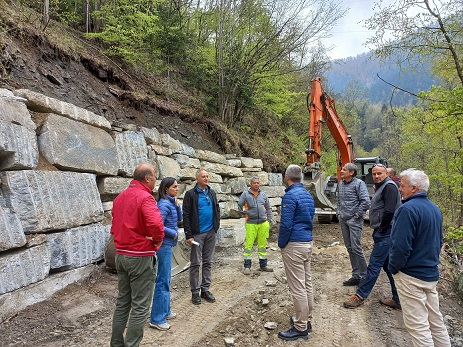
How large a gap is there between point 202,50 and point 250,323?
8.38 m

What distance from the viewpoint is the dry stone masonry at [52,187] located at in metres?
3.49

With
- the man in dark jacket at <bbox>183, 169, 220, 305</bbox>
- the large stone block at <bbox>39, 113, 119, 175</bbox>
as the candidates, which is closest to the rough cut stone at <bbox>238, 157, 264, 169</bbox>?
the large stone block at <bbox>39, 113, 119, 175</bbox>

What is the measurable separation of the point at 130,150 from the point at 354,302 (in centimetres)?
435

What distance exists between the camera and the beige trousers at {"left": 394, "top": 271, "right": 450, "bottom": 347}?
261cm

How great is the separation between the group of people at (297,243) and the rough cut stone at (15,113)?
6.38ft

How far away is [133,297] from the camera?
109 inches

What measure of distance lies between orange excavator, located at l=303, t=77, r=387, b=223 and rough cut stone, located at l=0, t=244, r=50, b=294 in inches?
279

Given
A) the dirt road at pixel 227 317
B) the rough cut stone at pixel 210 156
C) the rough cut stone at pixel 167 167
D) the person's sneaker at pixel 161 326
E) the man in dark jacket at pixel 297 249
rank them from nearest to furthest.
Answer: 1. the dirt road at pixel 227 317
2. the man in dark jacket at pixel 297 249
3. the person's sneaker at pixel 161 326
4. the rough cut stone at pixel 167 167
5. the rough cut stone at pixel 210 156

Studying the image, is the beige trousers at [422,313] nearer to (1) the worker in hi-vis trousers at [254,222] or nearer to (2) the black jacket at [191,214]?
(2) the black jacket at [191,214]

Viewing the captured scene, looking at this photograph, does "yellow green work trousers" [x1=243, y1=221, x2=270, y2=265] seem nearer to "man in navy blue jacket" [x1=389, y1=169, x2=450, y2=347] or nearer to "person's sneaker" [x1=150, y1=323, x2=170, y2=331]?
"person's sneaker" [x1=150, y1=323, x2=170, y2=331]

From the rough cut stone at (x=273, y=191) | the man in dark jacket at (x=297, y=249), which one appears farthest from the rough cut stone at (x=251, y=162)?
the man in dark jacket at (x=297, y=249)

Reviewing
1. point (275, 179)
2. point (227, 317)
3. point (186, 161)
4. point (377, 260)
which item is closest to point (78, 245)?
point (227, 317)

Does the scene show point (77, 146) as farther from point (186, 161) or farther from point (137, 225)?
point (186, 161)

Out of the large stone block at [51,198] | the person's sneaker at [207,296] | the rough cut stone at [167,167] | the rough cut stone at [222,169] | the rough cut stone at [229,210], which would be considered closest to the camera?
the large stone block at [51,198]
